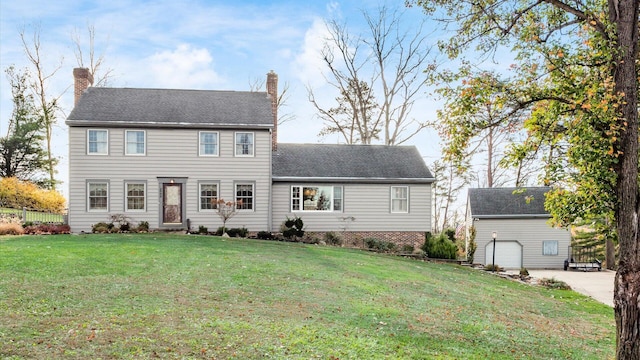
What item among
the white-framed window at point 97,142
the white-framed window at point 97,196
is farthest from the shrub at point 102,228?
the white-framed window at point 97,142

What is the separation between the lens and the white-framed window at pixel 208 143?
24.6m

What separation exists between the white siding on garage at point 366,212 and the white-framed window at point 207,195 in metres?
3.07

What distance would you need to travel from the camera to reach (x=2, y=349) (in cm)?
637

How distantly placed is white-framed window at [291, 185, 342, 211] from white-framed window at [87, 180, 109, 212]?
356 inches

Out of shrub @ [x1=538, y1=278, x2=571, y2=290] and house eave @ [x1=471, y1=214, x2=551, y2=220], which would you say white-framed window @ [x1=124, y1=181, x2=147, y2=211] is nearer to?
shrub @ [x1=538, y1=278, x2=571, y2=290]

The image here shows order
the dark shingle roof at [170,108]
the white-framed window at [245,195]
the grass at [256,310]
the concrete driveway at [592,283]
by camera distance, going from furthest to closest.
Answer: the white-framed window at [245,195] < the dark shingle roof at [170,108] < the concrete driveway at [592,283] < the grass at [256,310]

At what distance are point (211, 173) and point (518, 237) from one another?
18827 millimetres

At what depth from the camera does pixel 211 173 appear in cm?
2455

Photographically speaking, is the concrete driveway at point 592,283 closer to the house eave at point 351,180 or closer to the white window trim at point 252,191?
the house eave at point 351,180

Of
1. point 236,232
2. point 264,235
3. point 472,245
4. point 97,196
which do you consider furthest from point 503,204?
point 97,196

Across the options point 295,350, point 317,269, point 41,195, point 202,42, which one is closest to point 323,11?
point 202,42

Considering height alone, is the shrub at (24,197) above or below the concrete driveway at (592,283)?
above

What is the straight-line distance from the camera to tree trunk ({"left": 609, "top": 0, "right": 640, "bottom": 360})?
25.5 feet

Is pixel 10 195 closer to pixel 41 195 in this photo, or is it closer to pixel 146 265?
pixel 41 195
